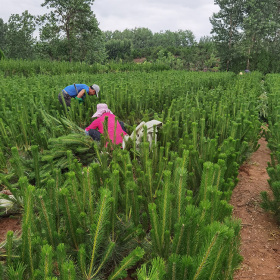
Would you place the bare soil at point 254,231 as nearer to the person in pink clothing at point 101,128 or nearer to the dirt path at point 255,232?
the dirt path at point 255,232

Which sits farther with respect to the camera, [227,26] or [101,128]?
[227,26]

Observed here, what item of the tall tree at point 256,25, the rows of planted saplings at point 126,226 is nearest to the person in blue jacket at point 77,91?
the rows of planted saplings at point 126,226

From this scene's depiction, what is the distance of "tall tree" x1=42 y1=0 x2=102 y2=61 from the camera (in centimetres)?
2644

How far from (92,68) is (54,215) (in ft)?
44.6

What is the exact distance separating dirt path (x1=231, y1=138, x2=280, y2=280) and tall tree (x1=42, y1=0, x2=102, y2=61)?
26.7m

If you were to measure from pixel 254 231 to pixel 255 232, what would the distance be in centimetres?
1

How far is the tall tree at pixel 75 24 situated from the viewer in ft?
86.7

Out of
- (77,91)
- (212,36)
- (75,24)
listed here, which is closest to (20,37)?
(75,24)

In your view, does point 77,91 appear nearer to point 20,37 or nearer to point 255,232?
point 255,232

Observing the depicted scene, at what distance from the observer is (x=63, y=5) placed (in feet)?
85.1

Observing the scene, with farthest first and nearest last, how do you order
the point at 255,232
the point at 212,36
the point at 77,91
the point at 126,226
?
the point at 212,36 → the point at 77,91 → the point at 255,232 → the point at 126,226

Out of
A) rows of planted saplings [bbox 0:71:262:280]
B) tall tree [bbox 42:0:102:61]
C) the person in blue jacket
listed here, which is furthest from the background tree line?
rows of planted saplings [bbox 0:71:262:280]

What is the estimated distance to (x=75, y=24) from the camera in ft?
89.0

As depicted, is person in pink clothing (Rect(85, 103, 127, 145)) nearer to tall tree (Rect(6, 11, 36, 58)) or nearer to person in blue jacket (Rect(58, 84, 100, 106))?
person in blue jacket (Rect(58, 84, 100, 106))
